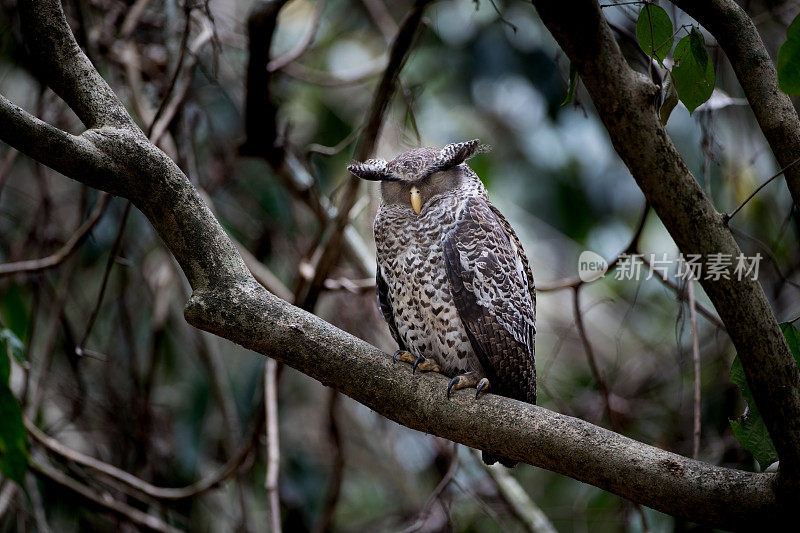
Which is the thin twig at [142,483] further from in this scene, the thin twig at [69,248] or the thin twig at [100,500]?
the thin twig at [69,248]

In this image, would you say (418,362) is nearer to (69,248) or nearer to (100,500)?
(69,248)

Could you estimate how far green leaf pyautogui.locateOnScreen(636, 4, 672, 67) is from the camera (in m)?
1.54

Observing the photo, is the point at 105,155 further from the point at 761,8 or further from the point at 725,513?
the point at 761,8

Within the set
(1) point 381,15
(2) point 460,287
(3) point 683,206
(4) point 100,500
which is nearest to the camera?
(3) point 683,206

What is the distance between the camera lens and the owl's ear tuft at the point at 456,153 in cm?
212

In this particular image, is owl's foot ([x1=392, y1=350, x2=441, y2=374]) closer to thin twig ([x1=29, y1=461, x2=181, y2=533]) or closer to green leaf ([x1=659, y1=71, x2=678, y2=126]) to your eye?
green leaf ([x1=659, y1=71, x2=678, y2=126])

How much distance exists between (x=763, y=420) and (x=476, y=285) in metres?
0.82

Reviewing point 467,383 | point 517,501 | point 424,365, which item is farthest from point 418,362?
point 517,501

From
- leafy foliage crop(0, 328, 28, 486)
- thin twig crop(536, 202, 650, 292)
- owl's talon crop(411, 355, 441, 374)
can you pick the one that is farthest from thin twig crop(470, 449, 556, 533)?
leafy foliage crop(0, 328, 28, 486)

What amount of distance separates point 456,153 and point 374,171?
24 cm

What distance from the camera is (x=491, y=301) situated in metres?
2.08

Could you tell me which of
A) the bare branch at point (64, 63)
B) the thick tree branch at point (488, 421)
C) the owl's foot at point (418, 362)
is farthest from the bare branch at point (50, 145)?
the owl's foot at point (418, 362)

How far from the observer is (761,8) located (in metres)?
3.81

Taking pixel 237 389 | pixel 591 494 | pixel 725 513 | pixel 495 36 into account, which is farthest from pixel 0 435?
pixel 495 36
